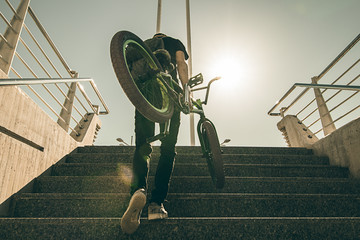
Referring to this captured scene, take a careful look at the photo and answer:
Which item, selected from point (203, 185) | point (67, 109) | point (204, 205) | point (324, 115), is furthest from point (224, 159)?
point (67, 109)

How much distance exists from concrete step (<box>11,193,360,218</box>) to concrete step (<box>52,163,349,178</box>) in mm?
704

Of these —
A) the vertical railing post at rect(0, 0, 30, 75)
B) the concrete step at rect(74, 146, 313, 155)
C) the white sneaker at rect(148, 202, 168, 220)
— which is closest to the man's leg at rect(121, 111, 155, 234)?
the white sneaker at rect(148, 202, 168, 220)

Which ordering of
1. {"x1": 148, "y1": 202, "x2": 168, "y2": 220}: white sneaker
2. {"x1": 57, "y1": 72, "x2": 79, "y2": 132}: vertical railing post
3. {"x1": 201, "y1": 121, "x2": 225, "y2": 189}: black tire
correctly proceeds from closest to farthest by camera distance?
{"x1": 148, "y1": 202, "x2": 168, "y2": 220}: white sneaker < {"x1": 201, "y1": 121, "x2": 225, "y2": 189}: black tire < {"x1": 57, "y1": 72, "x2": 79, "y2": 132}: vertical railing post

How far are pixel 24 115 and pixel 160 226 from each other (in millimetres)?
1758

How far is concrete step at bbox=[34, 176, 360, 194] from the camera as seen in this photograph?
7.27 feet

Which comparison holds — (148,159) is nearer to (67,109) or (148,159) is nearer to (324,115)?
(67,109)

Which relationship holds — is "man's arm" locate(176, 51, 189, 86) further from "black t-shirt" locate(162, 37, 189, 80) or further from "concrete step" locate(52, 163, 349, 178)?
"concrete step" locate(52, 163, 349, 178)

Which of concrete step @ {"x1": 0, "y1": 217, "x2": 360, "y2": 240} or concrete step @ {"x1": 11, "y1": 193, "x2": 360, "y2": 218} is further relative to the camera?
concrete step @ {"x1": 11, "y1": 193, "x2": 360, "y2": 218}

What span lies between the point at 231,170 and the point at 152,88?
1.58 metres

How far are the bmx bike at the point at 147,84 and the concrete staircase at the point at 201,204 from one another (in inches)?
16.5

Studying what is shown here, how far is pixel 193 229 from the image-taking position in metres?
1.29

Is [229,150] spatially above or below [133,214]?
above

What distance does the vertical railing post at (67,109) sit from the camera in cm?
330

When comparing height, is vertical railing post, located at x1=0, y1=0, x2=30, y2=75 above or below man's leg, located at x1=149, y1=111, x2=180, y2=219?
above
